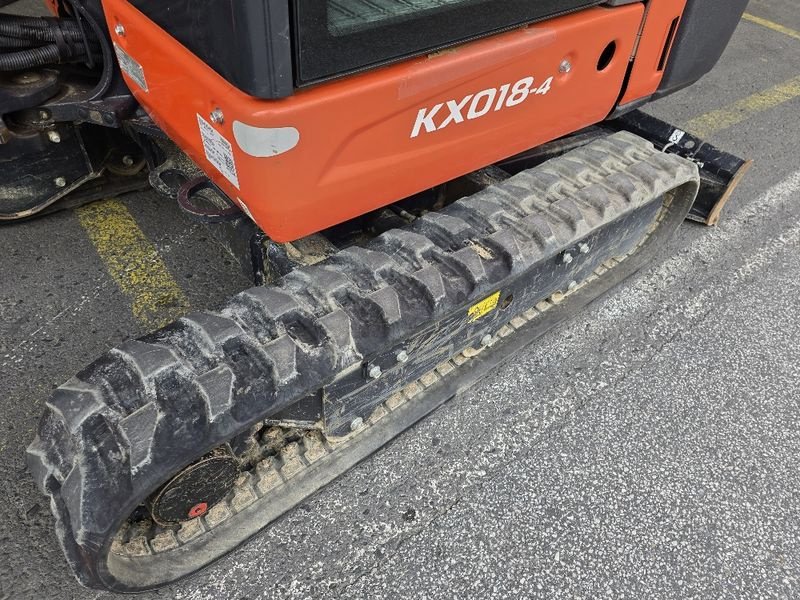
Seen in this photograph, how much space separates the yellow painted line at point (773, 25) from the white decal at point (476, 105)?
14.8ft

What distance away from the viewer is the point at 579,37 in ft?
5.78

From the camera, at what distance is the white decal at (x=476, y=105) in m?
1.59

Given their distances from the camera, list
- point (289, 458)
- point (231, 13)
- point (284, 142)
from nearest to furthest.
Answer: point (231, 13), point (284, 142), point (289, 458)

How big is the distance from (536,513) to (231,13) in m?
1.51

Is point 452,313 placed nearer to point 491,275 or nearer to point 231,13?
point 491,275

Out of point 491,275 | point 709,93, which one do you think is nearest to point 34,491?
point 491,275

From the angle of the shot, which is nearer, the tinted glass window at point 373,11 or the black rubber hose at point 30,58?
the tinted glass window at point 373,11

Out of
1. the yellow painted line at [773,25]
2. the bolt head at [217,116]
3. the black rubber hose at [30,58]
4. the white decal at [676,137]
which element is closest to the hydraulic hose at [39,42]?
the black rubber hose at [30,58]

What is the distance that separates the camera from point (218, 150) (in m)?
1.49

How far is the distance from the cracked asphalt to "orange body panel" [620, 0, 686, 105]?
0.82 meters

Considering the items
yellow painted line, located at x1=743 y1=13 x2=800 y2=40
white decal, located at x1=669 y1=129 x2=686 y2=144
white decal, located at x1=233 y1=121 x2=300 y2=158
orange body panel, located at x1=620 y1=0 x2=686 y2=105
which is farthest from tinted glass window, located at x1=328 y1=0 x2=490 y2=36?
yellow painted line, located at x1=743 y1=13 x2=800 y2=40

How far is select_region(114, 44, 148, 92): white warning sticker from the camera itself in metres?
1.71

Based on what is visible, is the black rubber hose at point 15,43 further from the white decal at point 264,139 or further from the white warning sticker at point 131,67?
the white decal at point 264,139

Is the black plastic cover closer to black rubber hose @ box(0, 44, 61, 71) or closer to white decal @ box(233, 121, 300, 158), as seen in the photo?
white decal @ box(233, 121, 300, 158)
